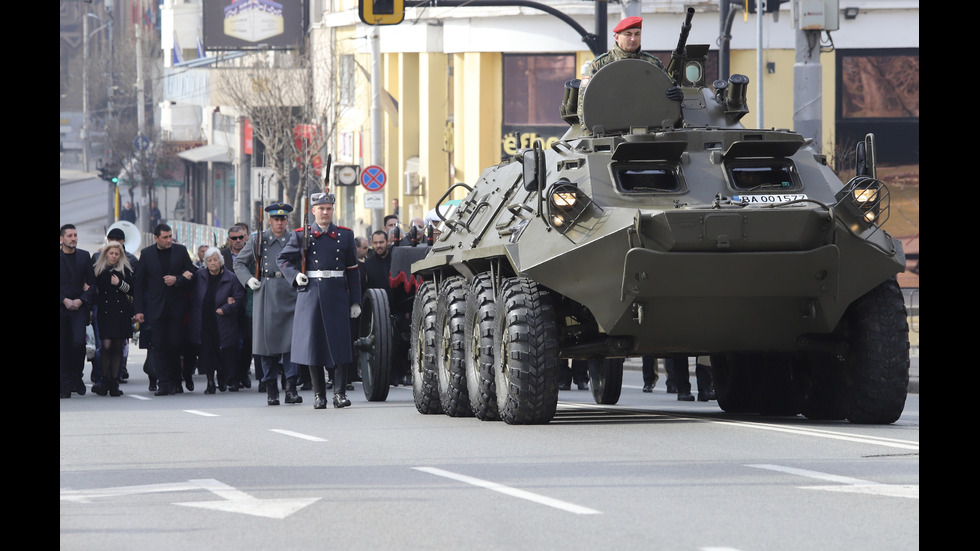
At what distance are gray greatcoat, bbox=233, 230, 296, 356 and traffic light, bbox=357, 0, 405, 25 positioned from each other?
234 inches

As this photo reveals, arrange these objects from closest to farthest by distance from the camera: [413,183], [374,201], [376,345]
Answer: [376,345] < [374,201] < [413,183]

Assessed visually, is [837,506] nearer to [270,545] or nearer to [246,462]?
[270,545]

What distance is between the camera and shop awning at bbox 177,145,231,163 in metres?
81.9

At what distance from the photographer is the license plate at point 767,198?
13.5m

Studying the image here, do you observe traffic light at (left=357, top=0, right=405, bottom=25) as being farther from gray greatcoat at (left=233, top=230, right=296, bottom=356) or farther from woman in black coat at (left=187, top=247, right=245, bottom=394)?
gray greatcoat at (left=233, top=230, right=296, bottom=356)

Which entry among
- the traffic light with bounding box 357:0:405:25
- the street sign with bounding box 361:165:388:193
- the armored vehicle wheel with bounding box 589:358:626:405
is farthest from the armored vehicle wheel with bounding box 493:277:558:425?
the street sign with bounding box 361:165:388:193

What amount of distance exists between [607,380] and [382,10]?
8.90 m

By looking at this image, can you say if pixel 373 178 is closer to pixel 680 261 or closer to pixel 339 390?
pixel 339 390

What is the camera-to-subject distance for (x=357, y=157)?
58094 mm

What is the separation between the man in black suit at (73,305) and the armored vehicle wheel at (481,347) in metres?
7.30

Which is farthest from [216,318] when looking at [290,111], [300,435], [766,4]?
[290,111]

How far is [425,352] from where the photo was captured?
16875 millimetres
